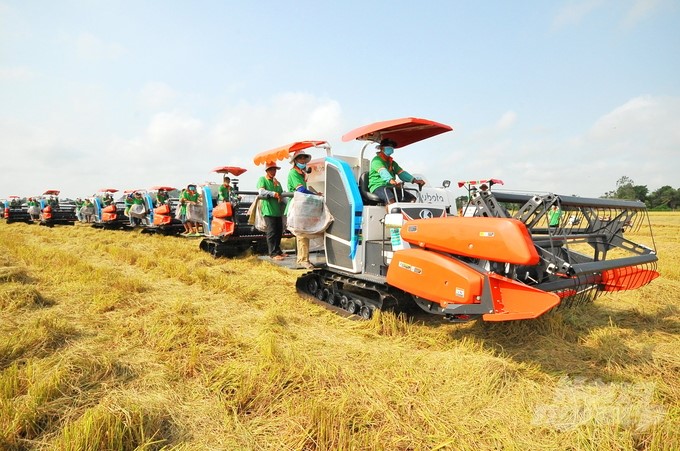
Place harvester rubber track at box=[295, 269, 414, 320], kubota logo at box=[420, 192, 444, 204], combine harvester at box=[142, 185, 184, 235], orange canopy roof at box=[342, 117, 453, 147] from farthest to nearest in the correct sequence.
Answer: combine harvester at box=[142, 185, 184, 235] < kubota logo at box=[420, 192, 444, 204] < orange canopy roof at box=[342, 117, 453, 147] < harvester rubber track at box=[295, 269, 414, 320]

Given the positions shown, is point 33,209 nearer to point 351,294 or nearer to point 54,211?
point 54,211

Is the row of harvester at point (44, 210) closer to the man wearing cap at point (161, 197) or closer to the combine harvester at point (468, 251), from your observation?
the man wearing cap at point (161, 197)

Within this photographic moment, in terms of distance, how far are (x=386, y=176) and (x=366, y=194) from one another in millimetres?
348

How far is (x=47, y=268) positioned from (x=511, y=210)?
7.53 m

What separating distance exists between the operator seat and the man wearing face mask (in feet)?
0.17

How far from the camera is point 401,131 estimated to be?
16.5ft

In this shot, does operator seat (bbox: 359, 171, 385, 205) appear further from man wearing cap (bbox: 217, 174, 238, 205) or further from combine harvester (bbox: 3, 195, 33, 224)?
combine harvester (bbox: 3, 195, 33, 224)

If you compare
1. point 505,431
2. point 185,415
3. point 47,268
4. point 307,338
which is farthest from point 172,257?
point 505,431

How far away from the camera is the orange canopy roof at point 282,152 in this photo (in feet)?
19.1

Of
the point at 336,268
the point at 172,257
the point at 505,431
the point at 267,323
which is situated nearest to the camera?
the point at 505,431

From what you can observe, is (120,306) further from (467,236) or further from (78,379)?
(467,236)

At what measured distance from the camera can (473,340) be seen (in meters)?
3.68

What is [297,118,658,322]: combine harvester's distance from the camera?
9.55ft

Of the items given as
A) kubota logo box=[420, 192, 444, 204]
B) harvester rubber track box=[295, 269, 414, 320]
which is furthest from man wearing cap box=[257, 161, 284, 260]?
kubota logo box=[420, 192, 444, 204]
